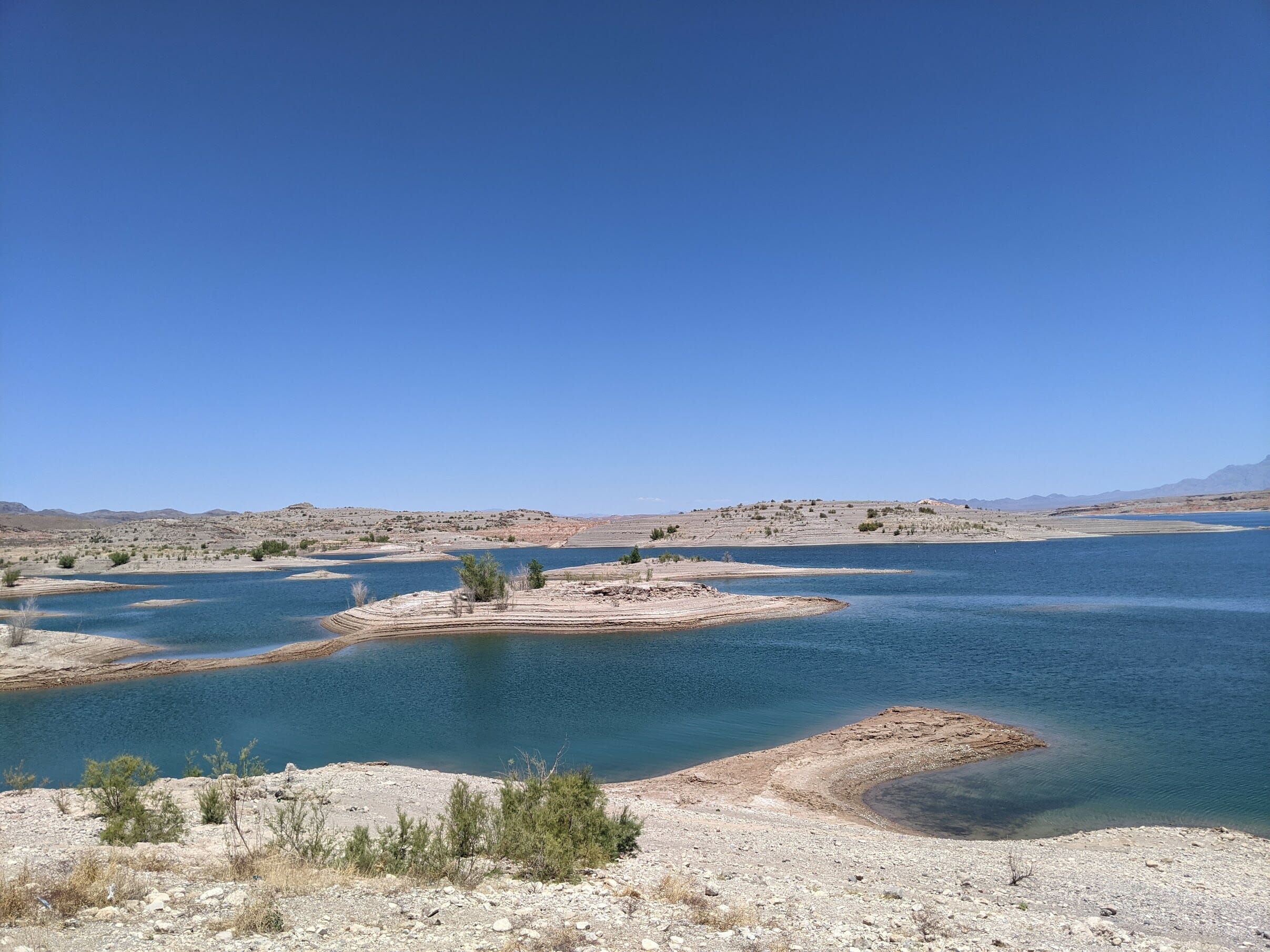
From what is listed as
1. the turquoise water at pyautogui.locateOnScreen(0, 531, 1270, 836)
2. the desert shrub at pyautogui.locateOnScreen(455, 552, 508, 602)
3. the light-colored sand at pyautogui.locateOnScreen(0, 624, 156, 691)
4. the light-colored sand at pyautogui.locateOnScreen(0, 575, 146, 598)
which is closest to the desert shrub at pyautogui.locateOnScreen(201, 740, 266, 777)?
the turquoise water at pyautogui.locateOnScreen(0, 531, 1270, 836)

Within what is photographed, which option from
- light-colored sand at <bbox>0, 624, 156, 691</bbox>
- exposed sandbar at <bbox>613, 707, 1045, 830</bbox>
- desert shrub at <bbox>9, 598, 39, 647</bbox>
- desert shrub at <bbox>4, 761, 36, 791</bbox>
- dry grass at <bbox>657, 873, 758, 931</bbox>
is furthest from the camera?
desert shrub at <bbox>9, 598, 39, 647</bbox>

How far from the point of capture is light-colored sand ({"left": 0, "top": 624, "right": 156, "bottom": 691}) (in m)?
29.5

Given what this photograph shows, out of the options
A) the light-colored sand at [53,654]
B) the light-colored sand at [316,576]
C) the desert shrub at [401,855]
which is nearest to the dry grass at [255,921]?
the desert shrub at [401,855]

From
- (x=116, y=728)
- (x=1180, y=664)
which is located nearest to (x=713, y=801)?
(x=116, y=728)

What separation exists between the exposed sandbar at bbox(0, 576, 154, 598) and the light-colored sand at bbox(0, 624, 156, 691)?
3012cm

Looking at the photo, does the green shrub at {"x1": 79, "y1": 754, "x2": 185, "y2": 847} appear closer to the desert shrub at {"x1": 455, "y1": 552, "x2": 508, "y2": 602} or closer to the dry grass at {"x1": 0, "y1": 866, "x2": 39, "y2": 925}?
the dry grass at {"x1": 0, "y1": 866, "x2": 39, "y2": 925}

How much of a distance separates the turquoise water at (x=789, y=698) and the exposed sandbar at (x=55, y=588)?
45.0 feet

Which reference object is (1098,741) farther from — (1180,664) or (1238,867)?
(1180,664)

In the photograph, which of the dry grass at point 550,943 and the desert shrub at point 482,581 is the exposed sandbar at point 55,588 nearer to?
the desert shrub at point 482,581

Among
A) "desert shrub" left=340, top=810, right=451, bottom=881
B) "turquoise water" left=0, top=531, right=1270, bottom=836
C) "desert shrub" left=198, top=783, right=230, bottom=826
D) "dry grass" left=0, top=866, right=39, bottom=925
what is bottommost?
"turquoise water" left=0, top=531, right=1270, bottom=836

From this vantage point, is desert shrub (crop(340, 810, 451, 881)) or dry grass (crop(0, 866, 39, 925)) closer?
dry grass (crop(0, 866, 39, 925))

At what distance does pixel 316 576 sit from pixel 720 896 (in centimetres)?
7221

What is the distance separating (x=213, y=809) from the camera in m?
12.1

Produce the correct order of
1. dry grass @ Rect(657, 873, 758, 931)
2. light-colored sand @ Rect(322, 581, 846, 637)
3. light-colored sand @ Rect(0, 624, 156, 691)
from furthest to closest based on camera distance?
1. light-colored sand @ Rect(322, 581, 846, 637)
2. light-colored sand @ Rect(0, 624, 156, 691)
3. dry grass @ Rect(657, 873, 758, 931)
